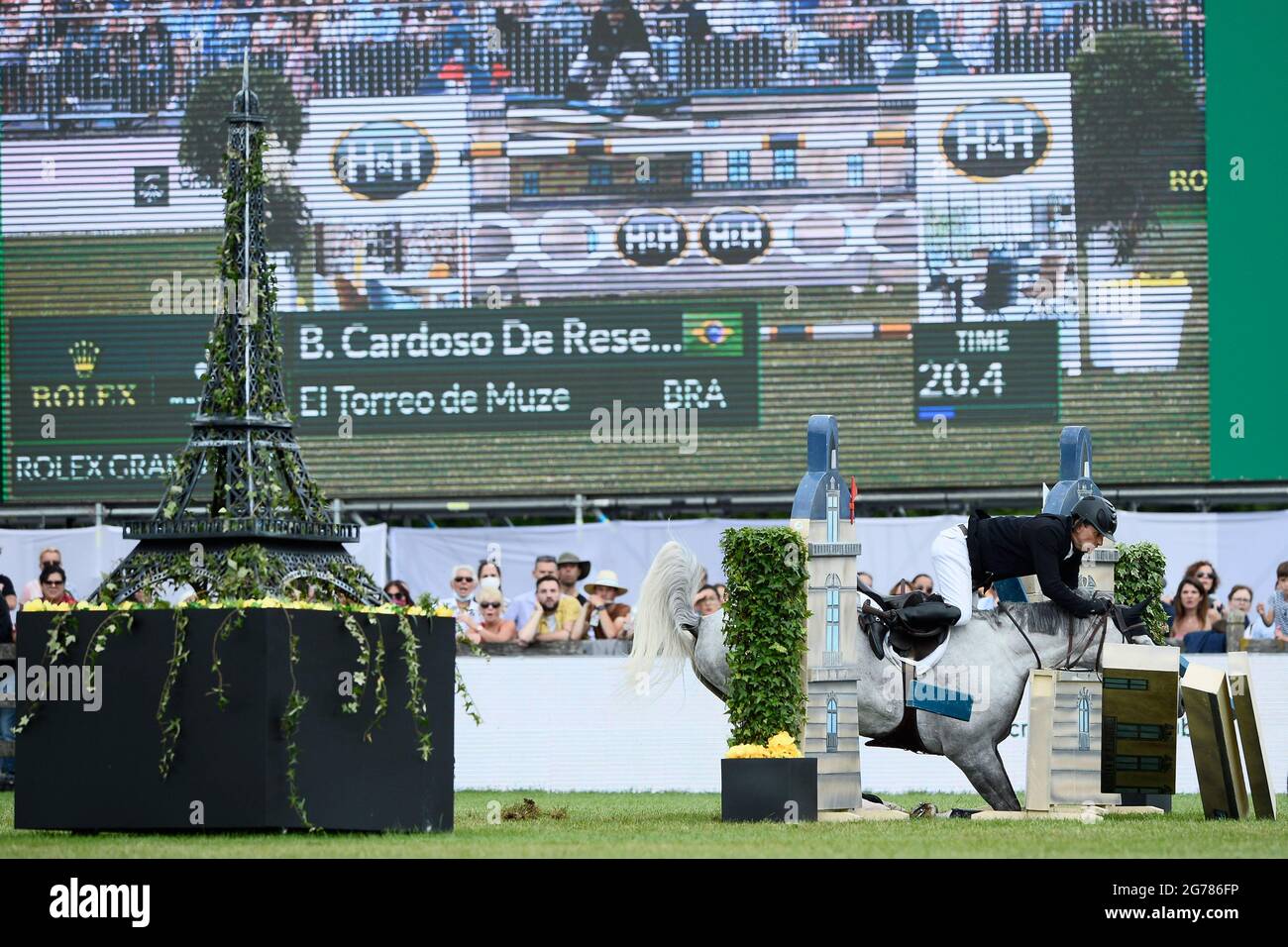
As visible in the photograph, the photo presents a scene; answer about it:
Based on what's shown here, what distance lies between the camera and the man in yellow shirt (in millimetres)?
18875

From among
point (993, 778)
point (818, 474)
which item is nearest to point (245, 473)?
point (818, 474)

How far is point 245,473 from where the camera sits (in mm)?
11586

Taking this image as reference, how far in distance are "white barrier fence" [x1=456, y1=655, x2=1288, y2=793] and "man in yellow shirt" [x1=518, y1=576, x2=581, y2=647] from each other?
671 mm

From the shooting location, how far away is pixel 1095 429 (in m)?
23.6

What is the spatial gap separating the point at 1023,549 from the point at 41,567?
11134 mm

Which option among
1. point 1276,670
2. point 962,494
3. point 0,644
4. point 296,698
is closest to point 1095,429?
point 962,494

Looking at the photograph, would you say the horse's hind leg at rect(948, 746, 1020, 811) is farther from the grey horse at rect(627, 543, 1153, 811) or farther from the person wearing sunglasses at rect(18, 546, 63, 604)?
the person wearing sunglasses at rect(18, 546, 63, 604)

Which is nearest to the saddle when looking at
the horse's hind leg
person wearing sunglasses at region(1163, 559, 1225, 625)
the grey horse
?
the grey horse

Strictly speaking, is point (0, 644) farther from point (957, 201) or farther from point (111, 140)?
point (957, 201)

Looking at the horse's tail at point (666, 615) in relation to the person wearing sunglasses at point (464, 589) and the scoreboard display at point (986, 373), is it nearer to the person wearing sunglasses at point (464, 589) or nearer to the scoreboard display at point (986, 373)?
the person wearing sunglasses at point (464, 589)

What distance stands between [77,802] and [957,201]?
14646 millimetres

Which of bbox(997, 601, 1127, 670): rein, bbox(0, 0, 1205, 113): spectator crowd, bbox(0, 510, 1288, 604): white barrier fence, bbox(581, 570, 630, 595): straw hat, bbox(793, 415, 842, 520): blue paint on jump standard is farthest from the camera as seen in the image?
bbox(0, 0, 1205, 113): spectator crowd

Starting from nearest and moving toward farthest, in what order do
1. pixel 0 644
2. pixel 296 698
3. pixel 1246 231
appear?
pixel 296 698, pixel 0 644, pixel 1246 231

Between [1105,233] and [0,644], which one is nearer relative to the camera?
[0,644]
